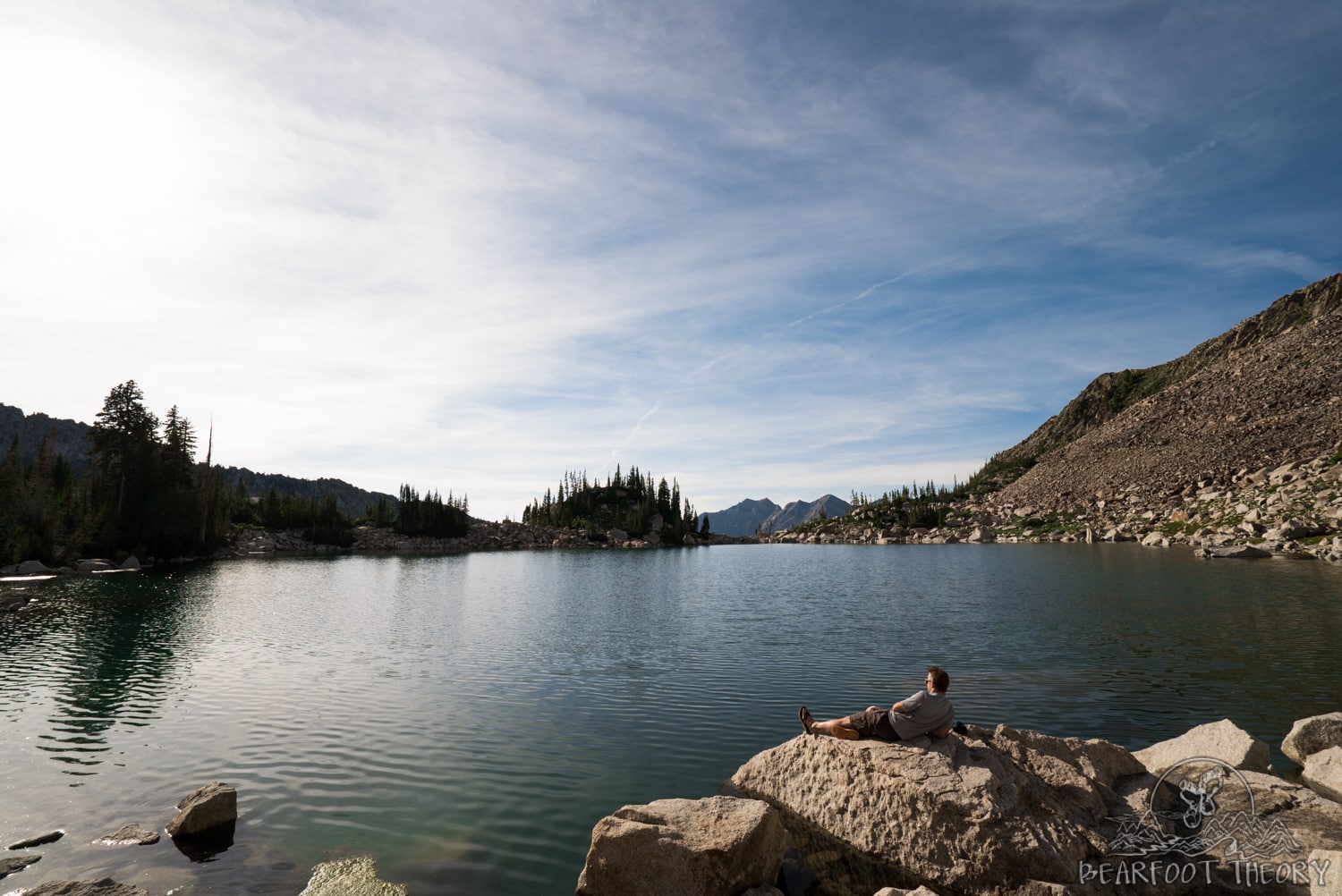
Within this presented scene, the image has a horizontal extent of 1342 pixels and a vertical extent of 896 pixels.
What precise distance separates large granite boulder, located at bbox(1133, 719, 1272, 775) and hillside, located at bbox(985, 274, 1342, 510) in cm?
11345

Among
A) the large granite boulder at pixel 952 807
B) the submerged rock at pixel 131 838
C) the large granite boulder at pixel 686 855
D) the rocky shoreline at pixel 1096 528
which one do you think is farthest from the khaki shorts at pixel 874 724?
the rocky shoreline at pixel 1096 528

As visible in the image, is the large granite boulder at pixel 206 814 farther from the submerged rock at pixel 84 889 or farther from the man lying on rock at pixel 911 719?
the man lying on rock at pixel 911 719

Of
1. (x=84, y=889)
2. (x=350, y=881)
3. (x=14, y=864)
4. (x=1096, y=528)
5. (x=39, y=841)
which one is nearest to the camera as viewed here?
(x=84, y=889)

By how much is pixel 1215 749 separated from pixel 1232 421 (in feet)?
493

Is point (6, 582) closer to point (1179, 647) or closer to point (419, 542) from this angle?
point (1179, 647)

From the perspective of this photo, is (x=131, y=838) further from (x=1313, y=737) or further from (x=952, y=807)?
(x=1313, y=737)

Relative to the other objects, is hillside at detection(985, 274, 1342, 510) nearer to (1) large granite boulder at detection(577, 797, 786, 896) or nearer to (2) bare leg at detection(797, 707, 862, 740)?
(2) bare leg at detection(797, 707, 862, 740)

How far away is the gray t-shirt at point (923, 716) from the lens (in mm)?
11555

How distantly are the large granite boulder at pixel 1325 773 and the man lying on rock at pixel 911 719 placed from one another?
7.78 meters

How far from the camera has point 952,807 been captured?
9898mm

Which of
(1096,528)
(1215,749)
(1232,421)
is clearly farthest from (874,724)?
(1232,421)

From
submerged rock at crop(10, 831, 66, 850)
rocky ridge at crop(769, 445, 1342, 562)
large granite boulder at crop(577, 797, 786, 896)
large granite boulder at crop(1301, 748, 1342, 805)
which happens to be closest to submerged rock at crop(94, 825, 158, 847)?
submerged rock at crop(10, 831, 66, 850)

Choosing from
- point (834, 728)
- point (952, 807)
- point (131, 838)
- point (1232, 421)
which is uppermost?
point (1232, 421)

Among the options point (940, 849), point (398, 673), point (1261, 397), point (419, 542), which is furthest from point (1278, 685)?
point (419, 542)
